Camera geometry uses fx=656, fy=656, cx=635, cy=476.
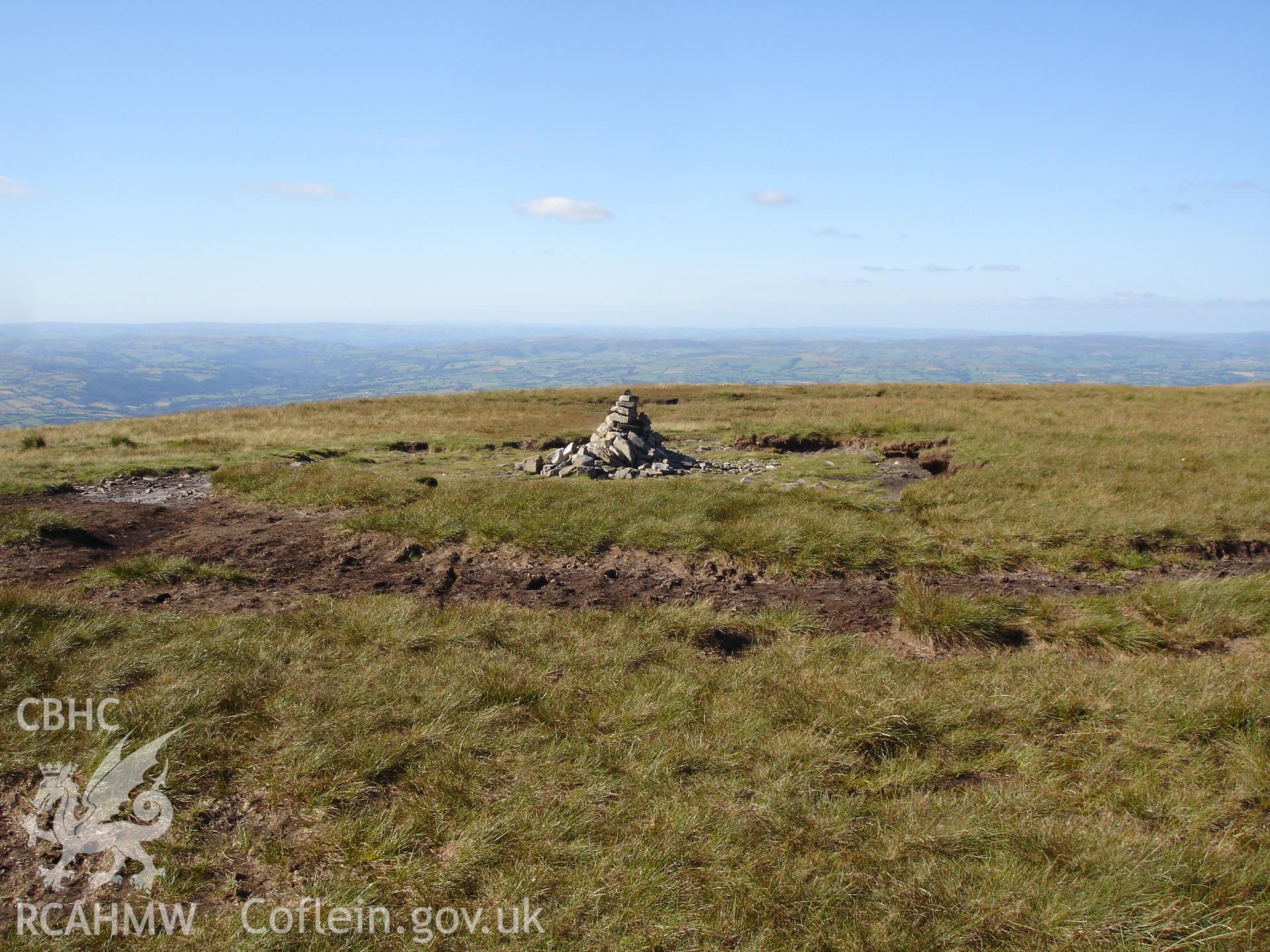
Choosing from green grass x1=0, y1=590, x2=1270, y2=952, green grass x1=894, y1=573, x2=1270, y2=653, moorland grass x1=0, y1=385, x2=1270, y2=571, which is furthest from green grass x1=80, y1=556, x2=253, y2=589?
green grass x1=894, y1=573, x2=1270, y2=653

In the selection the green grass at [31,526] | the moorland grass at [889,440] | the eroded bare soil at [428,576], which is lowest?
the eroded bare soil at [428,576]

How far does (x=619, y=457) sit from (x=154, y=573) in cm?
1145

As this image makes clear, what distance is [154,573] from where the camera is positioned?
956cm

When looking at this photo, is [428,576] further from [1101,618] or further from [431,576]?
[1101,618]

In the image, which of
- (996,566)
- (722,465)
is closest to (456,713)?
(996,566)

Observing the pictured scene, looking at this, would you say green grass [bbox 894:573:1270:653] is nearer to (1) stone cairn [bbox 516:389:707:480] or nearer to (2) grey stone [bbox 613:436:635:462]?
(1) stone cairn [bbox 516:389:707:480]

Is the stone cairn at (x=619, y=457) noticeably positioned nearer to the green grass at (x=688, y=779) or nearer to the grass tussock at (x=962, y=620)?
the grass tussock at (x=962, y=620)

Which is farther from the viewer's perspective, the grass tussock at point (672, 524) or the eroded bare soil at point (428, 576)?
the grass tussock at point (672, 524)

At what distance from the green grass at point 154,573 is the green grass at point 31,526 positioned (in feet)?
7.88

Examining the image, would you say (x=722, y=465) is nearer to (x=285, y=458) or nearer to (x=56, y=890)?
(x=285, y=458)

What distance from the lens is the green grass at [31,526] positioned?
11.0m
